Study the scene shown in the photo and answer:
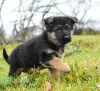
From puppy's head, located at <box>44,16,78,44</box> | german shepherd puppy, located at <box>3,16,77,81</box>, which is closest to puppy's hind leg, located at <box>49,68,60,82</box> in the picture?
german shepherd puppy, located at <box>3,16,77,81</box>

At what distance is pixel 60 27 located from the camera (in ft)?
25.9

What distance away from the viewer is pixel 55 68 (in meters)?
7.10

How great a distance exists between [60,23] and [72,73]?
5.23ft

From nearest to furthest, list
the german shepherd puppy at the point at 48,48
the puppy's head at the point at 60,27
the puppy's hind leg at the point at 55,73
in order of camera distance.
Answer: the puppy's hind leg at the point at 55,73
the german shepherd puppy at the point at 48,48
the puppy's head at the point at 60,27

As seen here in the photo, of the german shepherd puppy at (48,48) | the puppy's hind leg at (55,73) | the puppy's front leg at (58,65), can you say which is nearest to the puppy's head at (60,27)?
the german shepherd puppy at (48,48)

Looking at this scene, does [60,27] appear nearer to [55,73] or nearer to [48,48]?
[48,48]

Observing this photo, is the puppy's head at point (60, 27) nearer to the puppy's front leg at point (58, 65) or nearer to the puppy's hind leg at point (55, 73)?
the puppy's front leg at point (58, 65)

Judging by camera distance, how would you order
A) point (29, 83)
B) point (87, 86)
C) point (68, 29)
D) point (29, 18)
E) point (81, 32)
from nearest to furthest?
point (87, 86) < point (29, 83) < point (68, 29) < point (81, 32) < point (29, 18)

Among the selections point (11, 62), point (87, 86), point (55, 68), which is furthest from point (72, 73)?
point (11, 62)

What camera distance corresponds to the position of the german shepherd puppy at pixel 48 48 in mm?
7352

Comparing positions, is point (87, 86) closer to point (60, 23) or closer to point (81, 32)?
point (60, 23)

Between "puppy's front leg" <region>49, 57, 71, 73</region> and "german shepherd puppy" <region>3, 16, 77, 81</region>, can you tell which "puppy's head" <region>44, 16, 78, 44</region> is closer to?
"german shepherd puppy" <region>3, 16, 77, 81</region>

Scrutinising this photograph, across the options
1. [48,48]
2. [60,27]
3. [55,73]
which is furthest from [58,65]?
[60,27]

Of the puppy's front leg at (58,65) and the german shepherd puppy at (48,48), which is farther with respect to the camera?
the german shepherd puppy at (48,48)
